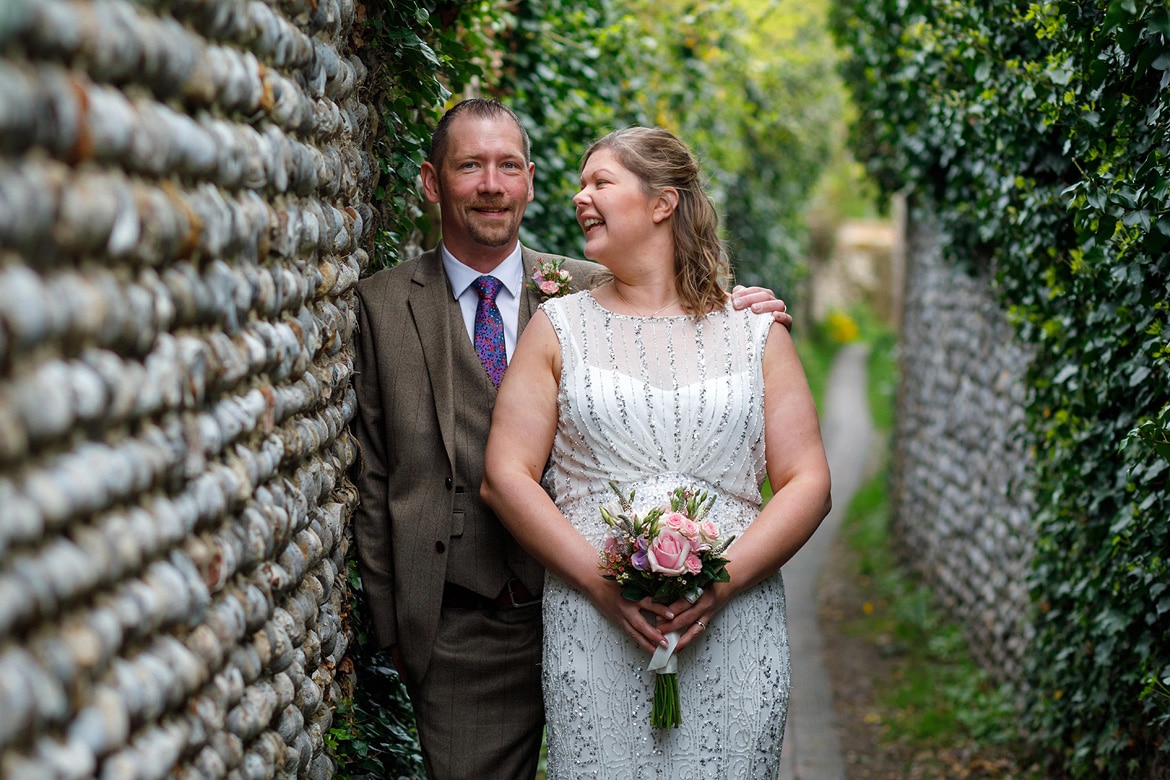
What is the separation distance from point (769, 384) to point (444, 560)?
89 centimetres

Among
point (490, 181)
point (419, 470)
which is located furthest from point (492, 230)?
point (419, 470)

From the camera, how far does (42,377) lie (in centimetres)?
123

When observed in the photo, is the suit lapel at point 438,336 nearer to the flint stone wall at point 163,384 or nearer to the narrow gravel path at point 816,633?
the flint stone wall at point 163,384

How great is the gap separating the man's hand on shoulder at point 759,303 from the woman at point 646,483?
0.05m

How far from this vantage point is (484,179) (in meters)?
3.00

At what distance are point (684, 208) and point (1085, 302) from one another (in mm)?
1519

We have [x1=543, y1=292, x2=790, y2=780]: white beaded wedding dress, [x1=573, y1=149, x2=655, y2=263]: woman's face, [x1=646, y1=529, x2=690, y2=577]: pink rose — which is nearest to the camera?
[x1=646, y1=529, x2=690, y2=577]: pink rose

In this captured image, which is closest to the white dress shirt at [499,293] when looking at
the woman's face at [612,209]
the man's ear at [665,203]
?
the woman's face at [612,209]

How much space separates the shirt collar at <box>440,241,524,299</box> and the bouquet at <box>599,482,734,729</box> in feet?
2.33

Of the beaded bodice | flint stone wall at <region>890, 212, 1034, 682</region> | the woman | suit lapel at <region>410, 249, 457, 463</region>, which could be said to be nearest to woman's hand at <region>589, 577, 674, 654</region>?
the woman

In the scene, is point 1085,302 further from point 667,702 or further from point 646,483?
point 667,702

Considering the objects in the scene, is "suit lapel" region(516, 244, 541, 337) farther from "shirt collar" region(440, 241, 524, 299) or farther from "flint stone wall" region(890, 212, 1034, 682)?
"flint stone wall" region(890, 212, 1034, 682)

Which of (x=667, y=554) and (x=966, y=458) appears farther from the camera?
(x=966, y=458)

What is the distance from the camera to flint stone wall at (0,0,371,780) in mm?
1207
